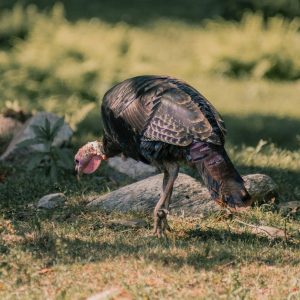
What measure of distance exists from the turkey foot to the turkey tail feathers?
0.48 metres

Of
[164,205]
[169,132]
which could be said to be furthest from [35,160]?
[169,132]

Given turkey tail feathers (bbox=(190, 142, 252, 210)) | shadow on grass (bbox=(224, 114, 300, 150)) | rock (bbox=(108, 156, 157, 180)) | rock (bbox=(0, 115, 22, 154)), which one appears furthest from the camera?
shadow on grass (bbox=(224, 114, 300, 150))

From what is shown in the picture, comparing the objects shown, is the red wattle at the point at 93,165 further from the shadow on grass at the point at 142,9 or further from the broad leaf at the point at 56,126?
the shadow on grass at the point at 142,9

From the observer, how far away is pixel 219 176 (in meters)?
6.39

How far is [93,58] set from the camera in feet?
47.9

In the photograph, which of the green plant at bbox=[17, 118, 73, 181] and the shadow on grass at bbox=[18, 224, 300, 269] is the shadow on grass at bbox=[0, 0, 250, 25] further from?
the shadow on grass at bbox=[18, 224, 300, 269]

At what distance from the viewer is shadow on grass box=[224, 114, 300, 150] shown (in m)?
11.5

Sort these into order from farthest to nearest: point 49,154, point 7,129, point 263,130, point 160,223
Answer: point 263,130, point 7,129, point 49,154, point 160,223

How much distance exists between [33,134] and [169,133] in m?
3.30

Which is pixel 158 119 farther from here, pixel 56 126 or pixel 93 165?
pixel 56 126

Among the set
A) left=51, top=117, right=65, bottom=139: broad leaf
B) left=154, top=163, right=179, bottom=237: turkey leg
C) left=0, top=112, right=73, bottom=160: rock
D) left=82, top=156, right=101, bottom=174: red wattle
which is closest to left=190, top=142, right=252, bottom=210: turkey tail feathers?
left=154, top=163, right=179, bottom=237: turkey leg

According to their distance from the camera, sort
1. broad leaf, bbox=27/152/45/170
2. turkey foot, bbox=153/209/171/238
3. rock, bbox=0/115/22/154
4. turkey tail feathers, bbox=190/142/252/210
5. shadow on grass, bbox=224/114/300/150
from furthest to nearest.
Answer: shadow on grass, bbox=224/114/300/150, rock, bbox=0/115/22/154, broad leaf, bbox=27/152/45/170, turkey foot, bbox=153/209/171/238, turkey tail feathers, bbox=190/142/252/210

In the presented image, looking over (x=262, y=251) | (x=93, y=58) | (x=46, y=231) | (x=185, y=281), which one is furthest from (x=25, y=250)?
(x=93, y=58)

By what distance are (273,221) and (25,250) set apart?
84.4 inches
